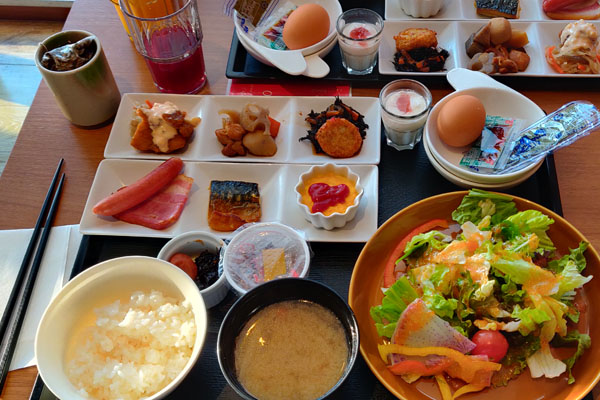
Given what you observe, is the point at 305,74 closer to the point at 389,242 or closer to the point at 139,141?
the point at 139,141

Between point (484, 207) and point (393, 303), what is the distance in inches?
18.2

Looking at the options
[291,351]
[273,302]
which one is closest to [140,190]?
[273,302]

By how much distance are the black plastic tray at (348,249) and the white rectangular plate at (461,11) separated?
29.6 inches

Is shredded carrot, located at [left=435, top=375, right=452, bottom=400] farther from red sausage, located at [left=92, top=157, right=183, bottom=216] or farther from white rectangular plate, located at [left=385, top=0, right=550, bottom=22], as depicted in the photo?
white rectangular plate, located at [left=385, top=0, right=550, bottom=22]

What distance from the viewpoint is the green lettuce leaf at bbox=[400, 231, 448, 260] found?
1631 millimetres

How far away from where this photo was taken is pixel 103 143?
7.09 ft

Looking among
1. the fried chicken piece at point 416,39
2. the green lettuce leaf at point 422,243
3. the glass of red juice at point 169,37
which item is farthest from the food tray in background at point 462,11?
the green lettuce leaf at point 422,243

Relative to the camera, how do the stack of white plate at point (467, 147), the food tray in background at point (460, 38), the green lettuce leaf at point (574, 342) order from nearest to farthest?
the green lettuce leaf at point (574, 342), the stack of white plate at point (467, 147), the food tray in background at point (460, 38)

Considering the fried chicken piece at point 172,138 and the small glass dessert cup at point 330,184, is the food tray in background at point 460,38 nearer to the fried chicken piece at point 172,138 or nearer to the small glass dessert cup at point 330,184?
the small glass dessert cup at point 330,184

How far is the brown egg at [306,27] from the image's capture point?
2182 millimetres

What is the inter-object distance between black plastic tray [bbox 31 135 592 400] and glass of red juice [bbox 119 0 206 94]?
76 centimetres

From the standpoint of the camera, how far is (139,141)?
201 centimetres

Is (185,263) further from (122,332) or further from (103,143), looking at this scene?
(103,143)

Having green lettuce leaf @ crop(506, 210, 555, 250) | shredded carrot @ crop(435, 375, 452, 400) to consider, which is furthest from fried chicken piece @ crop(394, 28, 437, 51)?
shredded carrot @ crop(435, 375, 452, 400)
